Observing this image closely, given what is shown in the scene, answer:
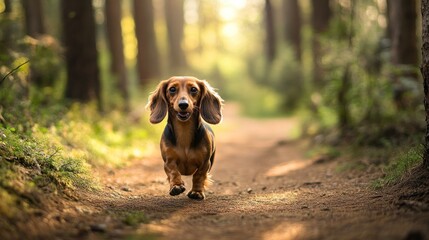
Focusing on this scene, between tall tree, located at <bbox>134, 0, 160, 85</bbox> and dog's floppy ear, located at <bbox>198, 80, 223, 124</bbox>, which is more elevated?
tall tree, located at <bbox>134, 0, 160, 85</bbox>

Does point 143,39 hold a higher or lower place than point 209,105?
higher

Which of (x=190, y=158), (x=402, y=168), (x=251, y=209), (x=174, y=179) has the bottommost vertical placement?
(x=251, y=209)

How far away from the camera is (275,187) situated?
768cm

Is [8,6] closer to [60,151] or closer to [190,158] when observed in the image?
[60,151]

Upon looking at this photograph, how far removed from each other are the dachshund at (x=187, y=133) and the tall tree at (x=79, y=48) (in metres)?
6.12

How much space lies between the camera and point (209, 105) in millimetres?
6621

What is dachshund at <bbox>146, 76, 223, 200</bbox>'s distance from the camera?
Result: 20.6ft

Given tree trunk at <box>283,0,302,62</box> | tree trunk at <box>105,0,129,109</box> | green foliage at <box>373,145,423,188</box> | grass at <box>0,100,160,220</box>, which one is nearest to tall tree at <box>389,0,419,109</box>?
green foliage at <box>373,145,423,188</box>

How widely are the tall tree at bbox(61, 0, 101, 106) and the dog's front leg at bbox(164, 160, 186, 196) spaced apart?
21.4ft

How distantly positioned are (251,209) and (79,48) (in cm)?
803

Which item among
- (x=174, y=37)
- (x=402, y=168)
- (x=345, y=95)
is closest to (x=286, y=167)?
(x=345, y=95)

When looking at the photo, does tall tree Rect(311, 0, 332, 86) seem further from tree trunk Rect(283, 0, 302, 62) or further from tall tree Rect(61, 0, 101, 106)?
tall tree Rect(61, 0, 101, 106)

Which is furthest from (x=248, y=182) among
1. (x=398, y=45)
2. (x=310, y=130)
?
(x=310, y=130)

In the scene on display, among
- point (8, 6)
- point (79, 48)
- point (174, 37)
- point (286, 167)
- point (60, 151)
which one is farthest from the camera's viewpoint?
point (174, 37)
